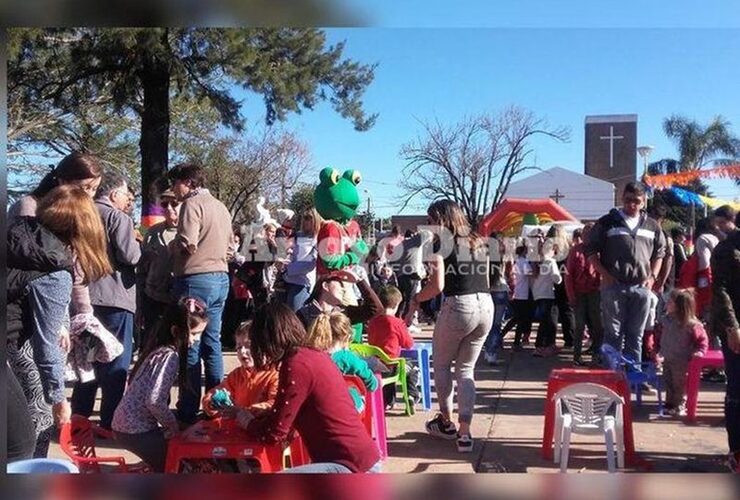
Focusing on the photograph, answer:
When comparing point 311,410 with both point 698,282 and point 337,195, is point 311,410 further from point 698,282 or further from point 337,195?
point 698,282

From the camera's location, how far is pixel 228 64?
17.3ft

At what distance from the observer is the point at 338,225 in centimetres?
508

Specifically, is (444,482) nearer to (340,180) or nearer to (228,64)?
(340,180)

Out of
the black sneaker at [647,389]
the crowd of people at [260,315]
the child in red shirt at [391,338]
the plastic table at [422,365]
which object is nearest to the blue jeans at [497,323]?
the crowd of people at [260,315]

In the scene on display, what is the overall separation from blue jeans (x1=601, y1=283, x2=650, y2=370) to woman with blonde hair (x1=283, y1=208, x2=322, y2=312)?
2.15m

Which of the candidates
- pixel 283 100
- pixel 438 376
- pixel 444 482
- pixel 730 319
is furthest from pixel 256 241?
pixel 730 319

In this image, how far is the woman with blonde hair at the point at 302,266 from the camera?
5.56 m

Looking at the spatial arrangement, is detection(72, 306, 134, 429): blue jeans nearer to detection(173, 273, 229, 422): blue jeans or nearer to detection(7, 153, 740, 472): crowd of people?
detection(7, 153, 740, 472): crowd of people

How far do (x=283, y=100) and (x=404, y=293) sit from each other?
201 inches

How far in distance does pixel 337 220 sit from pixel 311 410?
2.11m

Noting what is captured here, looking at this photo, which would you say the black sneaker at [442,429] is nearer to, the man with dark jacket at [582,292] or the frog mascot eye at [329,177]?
the frog mascot eye at [329,177]

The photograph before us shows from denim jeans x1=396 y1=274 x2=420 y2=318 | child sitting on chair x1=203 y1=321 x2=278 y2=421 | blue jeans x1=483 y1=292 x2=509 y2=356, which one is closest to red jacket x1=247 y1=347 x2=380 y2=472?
child sitting on chair x1=203 y1=321 x2=278 y2=421

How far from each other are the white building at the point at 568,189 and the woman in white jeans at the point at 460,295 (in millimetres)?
714

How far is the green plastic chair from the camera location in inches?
196
